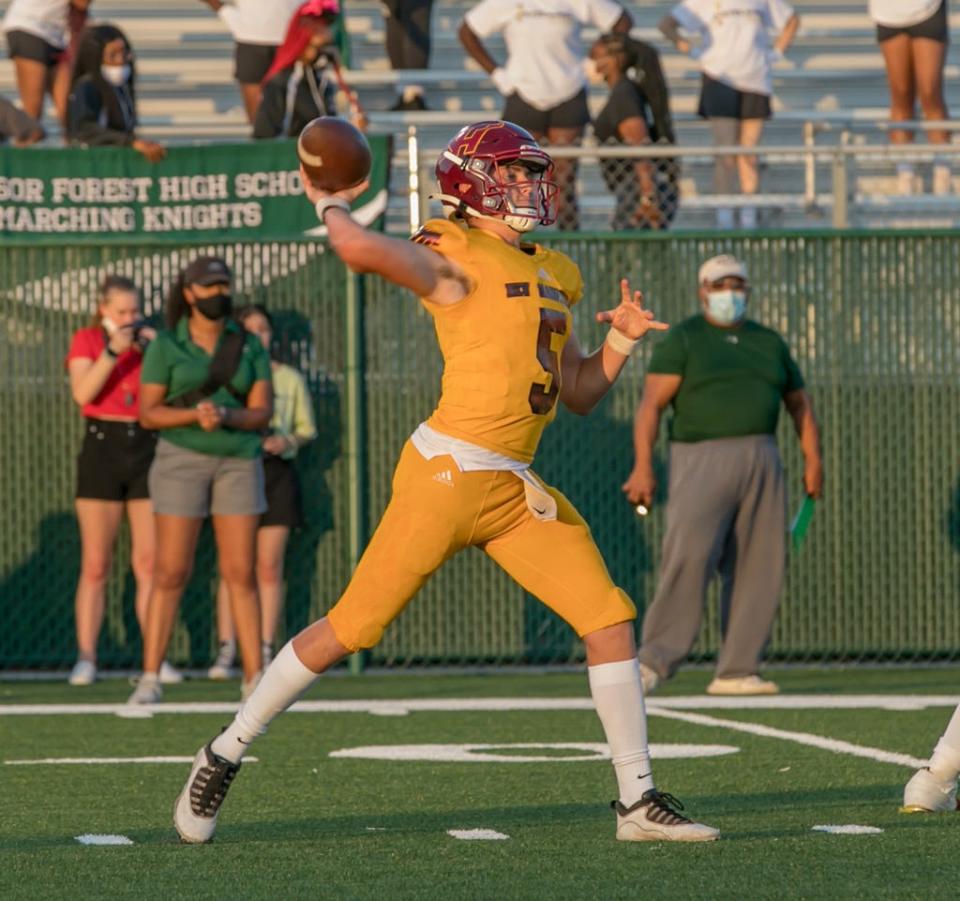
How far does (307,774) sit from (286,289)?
4.91m

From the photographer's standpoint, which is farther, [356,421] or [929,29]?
[929,29]

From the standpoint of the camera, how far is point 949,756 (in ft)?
20.4

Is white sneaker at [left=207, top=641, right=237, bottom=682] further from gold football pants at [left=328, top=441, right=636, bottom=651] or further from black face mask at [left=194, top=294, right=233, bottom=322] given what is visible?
gold football pants at [left=328, top=441, right=636, bottom=651]

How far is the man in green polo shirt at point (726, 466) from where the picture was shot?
10.2 m

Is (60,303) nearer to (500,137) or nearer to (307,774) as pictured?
(307,774)

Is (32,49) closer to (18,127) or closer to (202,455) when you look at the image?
(18,127)

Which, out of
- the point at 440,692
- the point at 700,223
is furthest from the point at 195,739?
the point at 700,223

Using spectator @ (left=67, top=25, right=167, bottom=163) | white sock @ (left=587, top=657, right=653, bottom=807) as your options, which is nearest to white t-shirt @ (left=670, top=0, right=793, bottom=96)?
spectator @ (left=67, top=25, right=167, bottom=163)

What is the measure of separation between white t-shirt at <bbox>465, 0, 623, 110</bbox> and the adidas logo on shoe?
8.47 metres

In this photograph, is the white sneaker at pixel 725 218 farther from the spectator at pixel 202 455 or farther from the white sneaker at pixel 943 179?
the spectator at pixel 202 455

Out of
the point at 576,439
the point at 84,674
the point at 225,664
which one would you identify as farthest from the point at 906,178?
the point at 84,674

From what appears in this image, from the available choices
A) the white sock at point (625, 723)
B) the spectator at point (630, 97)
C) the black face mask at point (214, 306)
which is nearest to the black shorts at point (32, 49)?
the spectator at point (630, 97)

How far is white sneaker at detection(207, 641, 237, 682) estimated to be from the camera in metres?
11.6

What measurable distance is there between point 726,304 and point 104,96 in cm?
441
